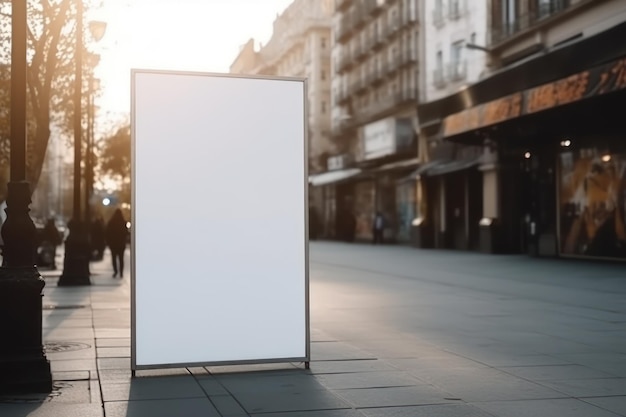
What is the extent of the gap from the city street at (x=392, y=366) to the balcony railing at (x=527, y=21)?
46.0ft

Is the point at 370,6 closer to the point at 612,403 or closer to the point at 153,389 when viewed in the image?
the point at 153,389

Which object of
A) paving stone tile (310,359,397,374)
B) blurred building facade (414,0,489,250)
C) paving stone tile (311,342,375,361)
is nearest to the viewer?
paving stone tile (310,359,397,374)

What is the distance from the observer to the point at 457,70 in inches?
1521

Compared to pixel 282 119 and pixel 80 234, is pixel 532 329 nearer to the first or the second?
pixel 282 119

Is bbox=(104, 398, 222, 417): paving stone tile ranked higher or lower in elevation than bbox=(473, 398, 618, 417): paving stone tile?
higher

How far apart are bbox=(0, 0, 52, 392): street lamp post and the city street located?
0.24 m

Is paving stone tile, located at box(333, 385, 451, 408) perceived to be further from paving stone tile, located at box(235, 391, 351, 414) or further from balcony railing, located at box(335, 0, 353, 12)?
balcony railing, located at box(335, 0, 353, 12)

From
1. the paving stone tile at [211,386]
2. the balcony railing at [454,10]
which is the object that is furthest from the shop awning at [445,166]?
the paving stone tile at [211,386]

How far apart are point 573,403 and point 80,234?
1507 cm

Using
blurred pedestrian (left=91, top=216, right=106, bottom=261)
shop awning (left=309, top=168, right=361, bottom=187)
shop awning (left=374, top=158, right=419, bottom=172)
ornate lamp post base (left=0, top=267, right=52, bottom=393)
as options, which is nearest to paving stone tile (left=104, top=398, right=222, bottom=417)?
ornate lamp post base (left=0, top=267, right=52, bottom=393)

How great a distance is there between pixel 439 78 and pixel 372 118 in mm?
11801

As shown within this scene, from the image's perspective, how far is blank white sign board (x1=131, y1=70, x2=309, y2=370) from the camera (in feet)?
24.7

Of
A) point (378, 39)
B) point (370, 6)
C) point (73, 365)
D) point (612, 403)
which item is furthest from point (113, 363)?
point (370, 6)

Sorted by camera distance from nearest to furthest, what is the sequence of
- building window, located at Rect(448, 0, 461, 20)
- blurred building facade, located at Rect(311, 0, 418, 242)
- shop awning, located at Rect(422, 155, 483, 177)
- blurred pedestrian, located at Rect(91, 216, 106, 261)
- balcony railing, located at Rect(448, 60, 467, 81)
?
blurred pedestrian, located at Rect(91, 216, 106, 261) → shop awning, located at Rect(422, 155, 483, 177) → balcony railing, located at Rect(448, 60, 467, 81) → building window, located at Rect(448, 0, 461, 20) → blurred building facade, located at Rect(311, 0, 418, 242)
